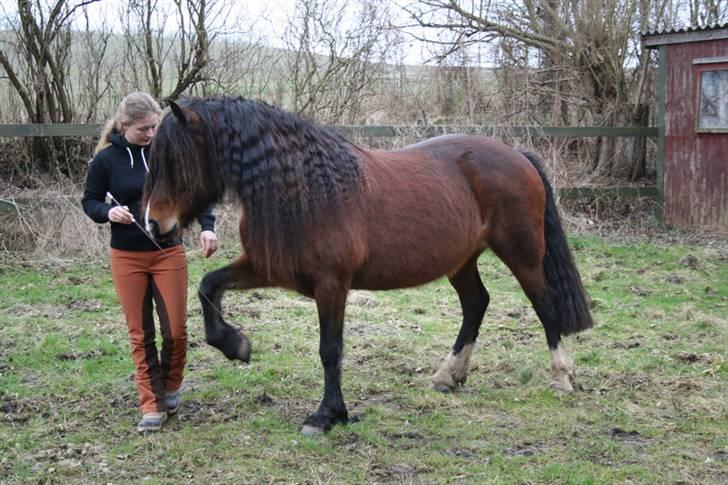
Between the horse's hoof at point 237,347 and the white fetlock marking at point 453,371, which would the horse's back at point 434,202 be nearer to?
the white fetlock marking at point 453,371

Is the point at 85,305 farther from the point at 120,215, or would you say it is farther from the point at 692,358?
the point at 692,358

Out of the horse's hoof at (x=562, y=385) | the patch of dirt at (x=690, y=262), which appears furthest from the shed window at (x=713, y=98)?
the horse's hoof at (x=562, y=385)

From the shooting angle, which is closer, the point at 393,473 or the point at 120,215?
the point at 393,473

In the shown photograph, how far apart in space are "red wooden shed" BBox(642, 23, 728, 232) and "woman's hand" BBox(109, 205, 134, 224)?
409 inches

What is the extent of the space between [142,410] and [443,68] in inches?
463

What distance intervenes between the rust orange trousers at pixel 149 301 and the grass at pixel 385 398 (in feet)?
0.91

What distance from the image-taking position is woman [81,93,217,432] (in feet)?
13.8

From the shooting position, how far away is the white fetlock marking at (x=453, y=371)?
5039mm

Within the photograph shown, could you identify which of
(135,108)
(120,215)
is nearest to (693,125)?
(135,108)

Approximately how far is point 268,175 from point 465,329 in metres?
1.95

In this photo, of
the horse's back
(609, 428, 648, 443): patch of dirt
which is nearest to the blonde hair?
the horse's back

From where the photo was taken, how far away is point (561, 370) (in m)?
5.00

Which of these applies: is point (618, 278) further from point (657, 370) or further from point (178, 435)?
point (178, 435)

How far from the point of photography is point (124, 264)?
167 inches
